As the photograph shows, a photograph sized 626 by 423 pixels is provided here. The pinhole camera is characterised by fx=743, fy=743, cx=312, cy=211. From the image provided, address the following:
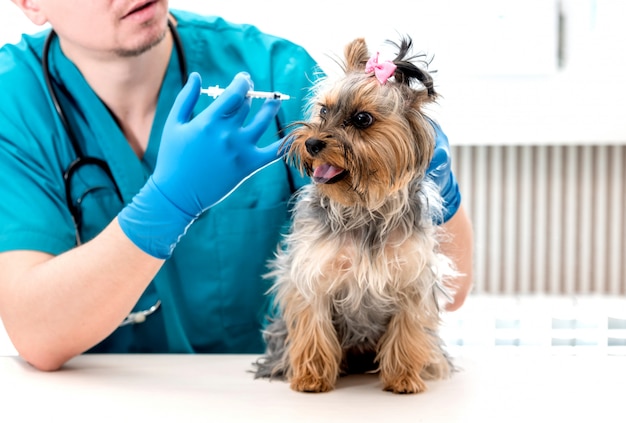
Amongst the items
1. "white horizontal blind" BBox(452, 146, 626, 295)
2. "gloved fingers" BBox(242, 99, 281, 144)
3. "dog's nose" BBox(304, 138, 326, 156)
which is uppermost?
"gloved fingers" BBox(242, 99, 281, 144)

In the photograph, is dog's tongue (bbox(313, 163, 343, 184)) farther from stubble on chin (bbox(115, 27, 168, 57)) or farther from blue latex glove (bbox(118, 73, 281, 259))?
stubble on chin (bbox(115, 27, 168, 57))

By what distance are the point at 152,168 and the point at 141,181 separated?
42 mm

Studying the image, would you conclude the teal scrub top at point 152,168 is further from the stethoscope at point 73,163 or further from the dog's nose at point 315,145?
the dog's nose at point 315,145

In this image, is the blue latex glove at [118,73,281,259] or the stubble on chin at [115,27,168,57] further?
the stubble on chin at [115,27,168,57]

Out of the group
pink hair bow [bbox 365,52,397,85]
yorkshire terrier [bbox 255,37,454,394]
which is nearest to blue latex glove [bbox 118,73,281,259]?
yorkshire terrier [bbox 255,37,454,394]

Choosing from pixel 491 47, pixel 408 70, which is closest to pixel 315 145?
pixel 408 70

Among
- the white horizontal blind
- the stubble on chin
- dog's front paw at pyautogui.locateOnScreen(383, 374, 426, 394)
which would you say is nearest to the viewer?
dog's front paw at pyautogui.locateOnScreen(383, 374, 426, 394)

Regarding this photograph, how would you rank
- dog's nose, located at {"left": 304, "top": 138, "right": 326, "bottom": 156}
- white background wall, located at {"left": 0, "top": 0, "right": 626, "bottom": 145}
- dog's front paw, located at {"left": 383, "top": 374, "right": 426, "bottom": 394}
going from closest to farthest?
dog's nose, located at {"left": 304, "top": 138, "right": 326, "bottom": 156} < dog's front paw, located at {"left": 383, "top": 374, "right": 426, "bottom": 394} < white background wall, located at {"left": 0, "top": 0, "right": 626, "bottom": 145}

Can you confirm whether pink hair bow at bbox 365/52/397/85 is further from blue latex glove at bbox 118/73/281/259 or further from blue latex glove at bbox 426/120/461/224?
blue latex glove at bbox 118/73/281/259

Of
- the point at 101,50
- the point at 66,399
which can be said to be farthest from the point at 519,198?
the point at 66,399

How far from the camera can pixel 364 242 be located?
111 centimetres

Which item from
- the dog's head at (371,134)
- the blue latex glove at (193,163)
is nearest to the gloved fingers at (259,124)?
A: the blue latex glove at (193,163)

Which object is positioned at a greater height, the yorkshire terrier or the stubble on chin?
the stubble on chin

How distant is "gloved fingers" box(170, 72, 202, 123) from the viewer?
3.99 feet
